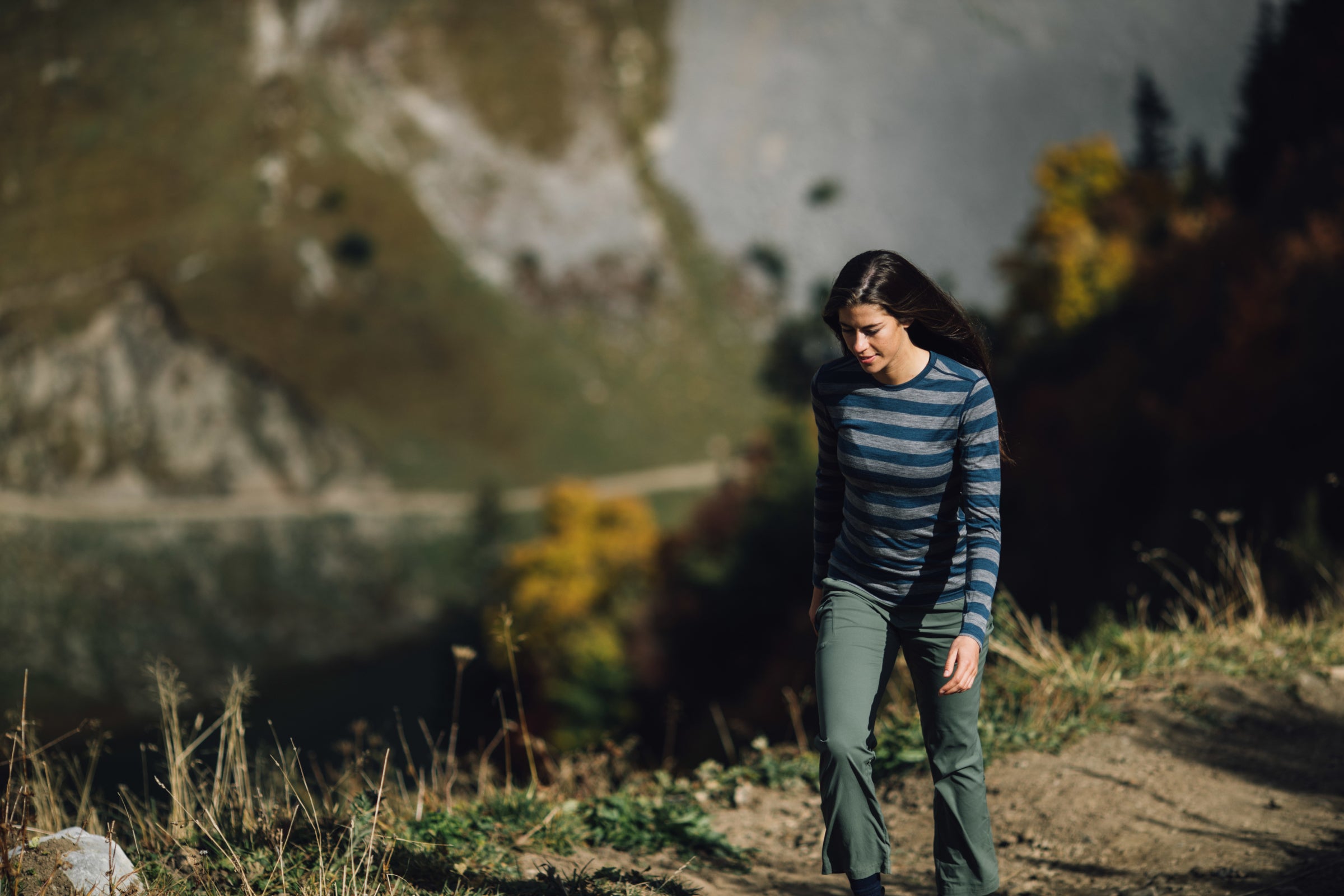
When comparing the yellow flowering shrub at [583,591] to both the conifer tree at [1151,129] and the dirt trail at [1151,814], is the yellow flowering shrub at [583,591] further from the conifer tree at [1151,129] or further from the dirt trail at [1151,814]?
the conifer tree at [1151,129]

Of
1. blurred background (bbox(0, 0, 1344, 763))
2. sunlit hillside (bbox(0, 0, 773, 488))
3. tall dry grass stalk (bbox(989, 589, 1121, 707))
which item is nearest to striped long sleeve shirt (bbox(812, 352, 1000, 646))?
tall dry grass stalk (bbox(989, 589, 1121, 707))

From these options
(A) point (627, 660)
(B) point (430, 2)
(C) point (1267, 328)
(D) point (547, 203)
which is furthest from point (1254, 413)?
(B) point (430, 2)

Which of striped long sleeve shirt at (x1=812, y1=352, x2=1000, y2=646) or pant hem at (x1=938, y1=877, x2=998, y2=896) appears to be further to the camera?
pant hem at (x1=938, y1=877, x2=998, y2=896)

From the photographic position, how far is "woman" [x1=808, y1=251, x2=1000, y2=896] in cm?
282

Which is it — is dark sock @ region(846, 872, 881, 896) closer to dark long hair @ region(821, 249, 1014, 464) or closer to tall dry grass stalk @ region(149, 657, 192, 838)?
dark long hair @ region(821, 249, 1014, 464)

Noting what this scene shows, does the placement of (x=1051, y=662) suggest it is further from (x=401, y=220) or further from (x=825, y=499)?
(x=401, y=220)

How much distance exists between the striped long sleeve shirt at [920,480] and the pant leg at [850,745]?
19cm

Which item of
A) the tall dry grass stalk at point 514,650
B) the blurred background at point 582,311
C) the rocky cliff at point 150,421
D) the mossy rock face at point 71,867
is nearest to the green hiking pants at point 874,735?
the tall dry grass stalk at point 514,650

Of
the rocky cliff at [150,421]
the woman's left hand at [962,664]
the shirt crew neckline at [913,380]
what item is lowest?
the rocky cliff at [150,421]

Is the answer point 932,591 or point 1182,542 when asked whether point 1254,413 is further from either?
point 932,591

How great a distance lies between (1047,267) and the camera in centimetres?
4181

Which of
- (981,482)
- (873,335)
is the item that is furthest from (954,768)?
(873,335)

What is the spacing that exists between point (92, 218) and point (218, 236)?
675 centimetres

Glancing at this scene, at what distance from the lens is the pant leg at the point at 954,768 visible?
9.77 ft
